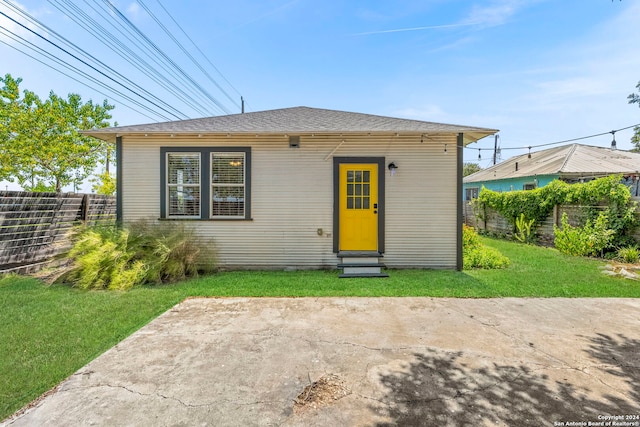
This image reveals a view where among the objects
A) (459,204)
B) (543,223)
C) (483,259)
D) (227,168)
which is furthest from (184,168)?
(543,223)

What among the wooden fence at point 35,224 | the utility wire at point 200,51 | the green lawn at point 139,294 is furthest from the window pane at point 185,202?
the utility wire at point 200,51

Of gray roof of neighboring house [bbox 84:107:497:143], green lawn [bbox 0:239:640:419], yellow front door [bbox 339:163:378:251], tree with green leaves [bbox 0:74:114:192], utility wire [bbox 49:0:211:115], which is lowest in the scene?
green lawn [bbox 0:239:640:419]

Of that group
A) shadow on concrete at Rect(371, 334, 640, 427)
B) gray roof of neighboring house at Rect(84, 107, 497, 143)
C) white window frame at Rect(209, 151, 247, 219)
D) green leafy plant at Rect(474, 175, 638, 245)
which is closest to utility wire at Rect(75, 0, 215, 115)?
gray roof of neighboring house at Rect(84, 107, 497, 143)

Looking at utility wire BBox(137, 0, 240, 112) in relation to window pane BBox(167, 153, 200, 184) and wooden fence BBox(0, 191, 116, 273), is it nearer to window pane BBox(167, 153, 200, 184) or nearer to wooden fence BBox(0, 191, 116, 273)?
window pane BBox(167, 153, 200, 184)

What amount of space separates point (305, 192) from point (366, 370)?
4324mm

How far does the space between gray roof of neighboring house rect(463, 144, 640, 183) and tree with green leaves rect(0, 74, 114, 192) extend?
19.4m

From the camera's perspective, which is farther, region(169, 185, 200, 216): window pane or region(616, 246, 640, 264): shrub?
region(616, 246, 640, 264): shrub

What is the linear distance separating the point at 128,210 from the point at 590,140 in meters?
20.8

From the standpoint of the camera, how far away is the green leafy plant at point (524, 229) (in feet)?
31.2

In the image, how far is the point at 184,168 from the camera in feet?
20.8

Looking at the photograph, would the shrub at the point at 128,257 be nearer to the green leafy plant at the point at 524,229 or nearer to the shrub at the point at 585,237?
the shrub at the point at 585,237

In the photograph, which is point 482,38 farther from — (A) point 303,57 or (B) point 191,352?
(B) point 191,352

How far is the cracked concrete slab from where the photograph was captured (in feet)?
6.10

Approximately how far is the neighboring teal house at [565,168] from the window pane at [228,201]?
12.1m
